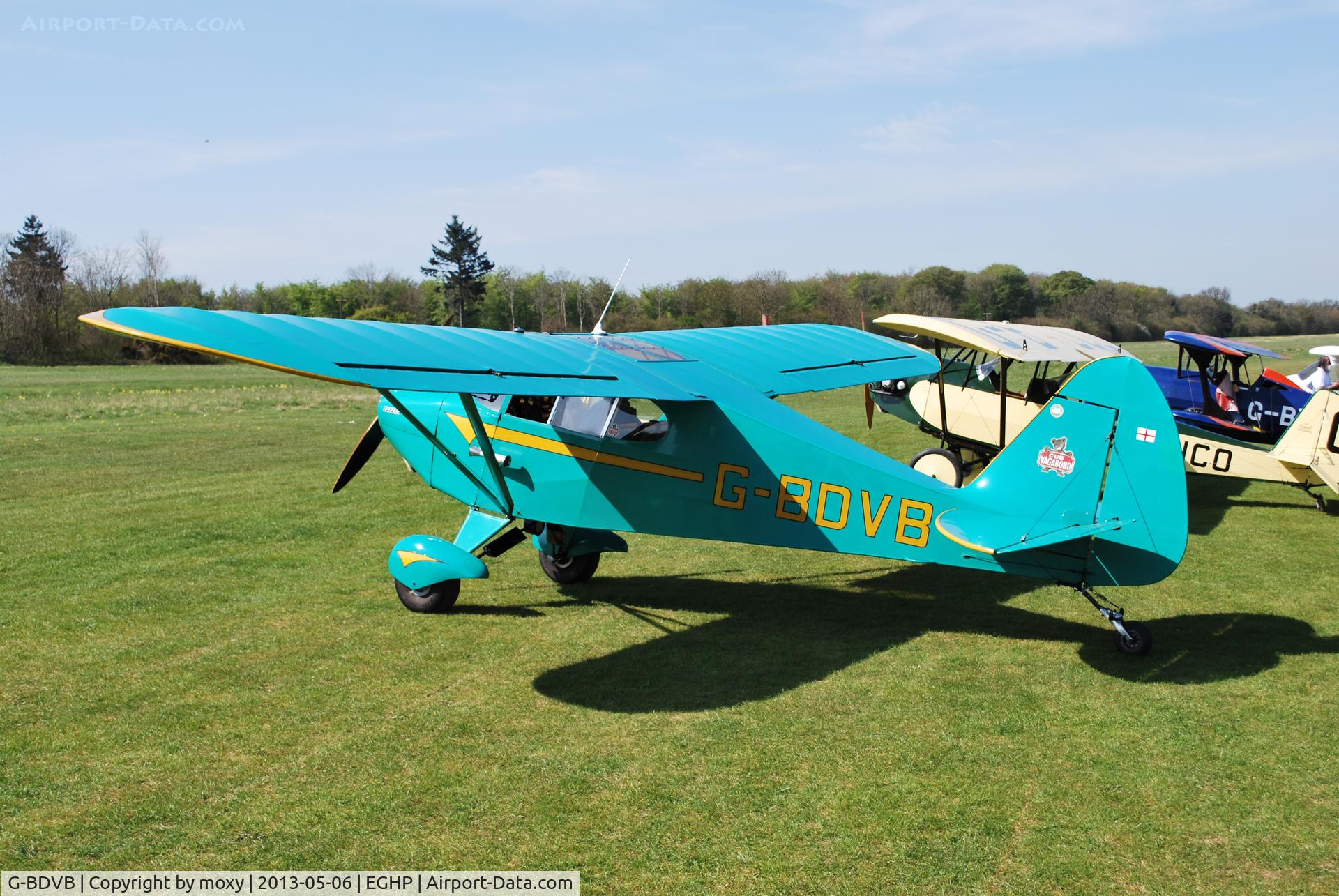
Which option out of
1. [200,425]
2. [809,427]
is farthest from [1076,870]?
[200,425]

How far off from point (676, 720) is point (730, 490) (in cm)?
168

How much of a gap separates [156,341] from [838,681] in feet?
13.2

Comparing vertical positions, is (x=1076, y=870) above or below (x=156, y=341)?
below

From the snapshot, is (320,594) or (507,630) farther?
(320,594)

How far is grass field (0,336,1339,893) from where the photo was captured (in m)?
3.79

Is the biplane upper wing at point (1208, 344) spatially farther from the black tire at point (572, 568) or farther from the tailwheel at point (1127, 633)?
the black tire at point (572, 568)

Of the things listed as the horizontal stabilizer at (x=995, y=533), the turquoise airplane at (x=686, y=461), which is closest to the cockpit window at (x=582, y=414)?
the turquoise airplane at (x=686, y=461)

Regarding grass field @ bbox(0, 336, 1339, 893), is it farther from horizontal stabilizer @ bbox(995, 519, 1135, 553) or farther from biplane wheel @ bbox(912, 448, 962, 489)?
biplane wheel @ bbox(912, 448, 962, 489)

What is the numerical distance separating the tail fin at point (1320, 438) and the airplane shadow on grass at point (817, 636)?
4.30 metres

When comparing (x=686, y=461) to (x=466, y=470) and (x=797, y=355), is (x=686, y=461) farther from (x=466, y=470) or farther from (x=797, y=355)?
(x=797, y=355)

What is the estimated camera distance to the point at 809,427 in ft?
20.6

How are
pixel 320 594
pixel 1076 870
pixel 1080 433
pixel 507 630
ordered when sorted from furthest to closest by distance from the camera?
1. pixel 320 594
2. pixel 507 630
3. pixel 1080 433
4. pixel 1076 870

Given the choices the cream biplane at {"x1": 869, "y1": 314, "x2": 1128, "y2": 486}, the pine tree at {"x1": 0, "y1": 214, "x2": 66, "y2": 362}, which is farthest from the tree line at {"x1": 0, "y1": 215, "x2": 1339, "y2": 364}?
the cream biplane at {"x1": 869, "y1": 314, "x2": 1128, "y2": 486}

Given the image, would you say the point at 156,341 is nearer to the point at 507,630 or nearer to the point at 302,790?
the point at 302,790
